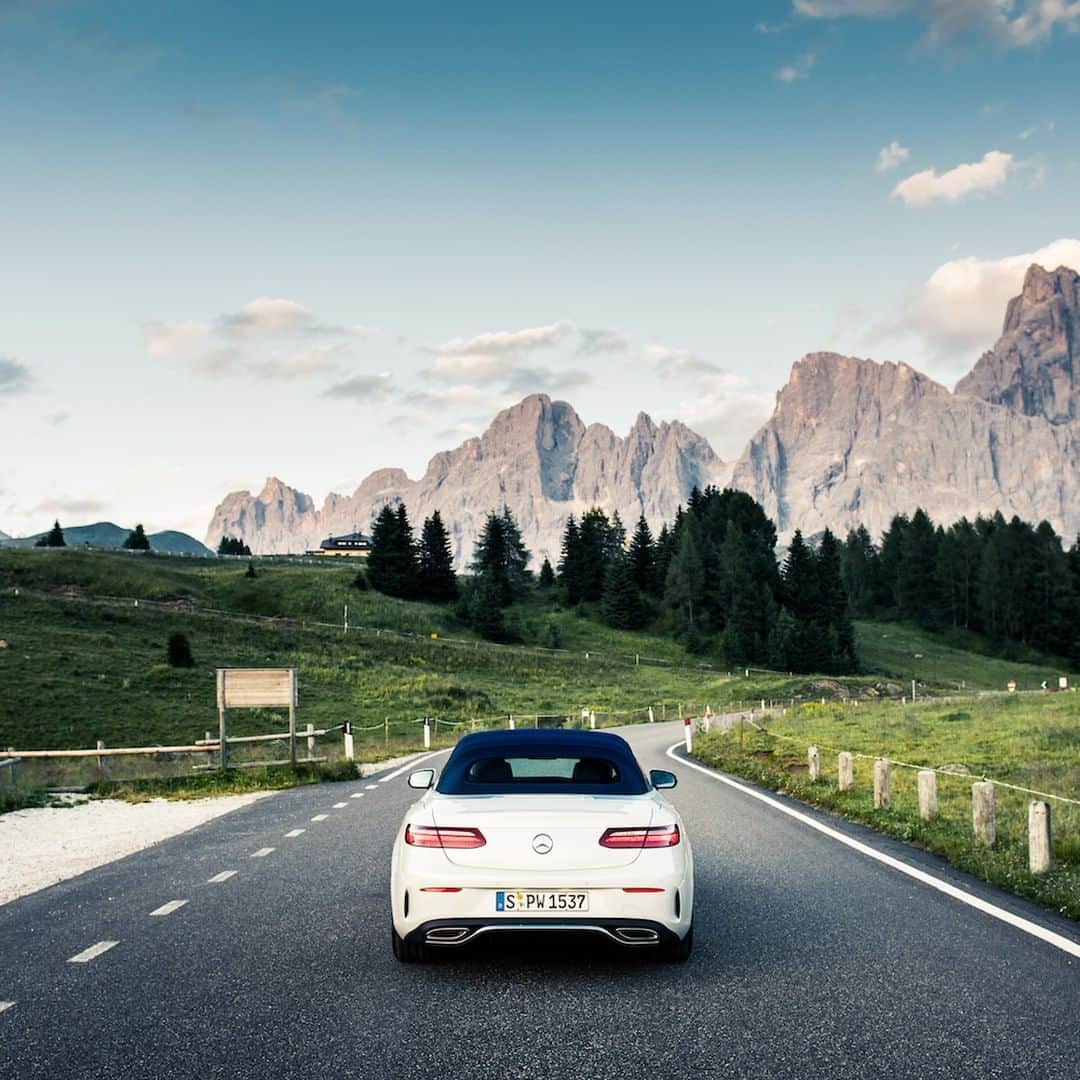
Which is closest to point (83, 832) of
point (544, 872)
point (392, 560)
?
point (544, 872)

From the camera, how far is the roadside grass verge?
1080cm

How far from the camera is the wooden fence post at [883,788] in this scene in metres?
15.0

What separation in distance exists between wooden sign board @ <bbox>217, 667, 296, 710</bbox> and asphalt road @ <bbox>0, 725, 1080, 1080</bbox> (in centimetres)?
1378

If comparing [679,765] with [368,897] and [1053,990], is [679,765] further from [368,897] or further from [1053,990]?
[1053,990]

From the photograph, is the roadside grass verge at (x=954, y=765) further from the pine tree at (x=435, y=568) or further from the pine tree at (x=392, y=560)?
the pine tree at (x=435, y=568)

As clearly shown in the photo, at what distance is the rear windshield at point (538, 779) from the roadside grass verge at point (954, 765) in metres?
3.77

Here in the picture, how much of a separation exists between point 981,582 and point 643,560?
4057cm

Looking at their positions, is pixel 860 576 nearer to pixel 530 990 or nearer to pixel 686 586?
pixel 686 586

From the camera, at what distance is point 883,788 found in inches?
595

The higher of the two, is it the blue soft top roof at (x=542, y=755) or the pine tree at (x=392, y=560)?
the pine tree at (x=392, y=560)

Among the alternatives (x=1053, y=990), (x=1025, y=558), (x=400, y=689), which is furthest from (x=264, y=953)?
(x=1025, y=558)

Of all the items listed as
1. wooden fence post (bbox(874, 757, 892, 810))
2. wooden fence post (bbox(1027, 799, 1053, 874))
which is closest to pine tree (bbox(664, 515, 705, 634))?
wooden fence post (bbox(874, 757, 892, 810))

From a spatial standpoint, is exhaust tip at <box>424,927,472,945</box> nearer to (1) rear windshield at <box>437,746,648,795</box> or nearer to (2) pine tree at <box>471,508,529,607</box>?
(1) rear windshield at <box>437,746,648,795</box>

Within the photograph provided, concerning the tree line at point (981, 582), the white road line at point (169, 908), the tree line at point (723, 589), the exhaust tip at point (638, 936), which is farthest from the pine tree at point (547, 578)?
the exhaust tip at point (638, 936)
